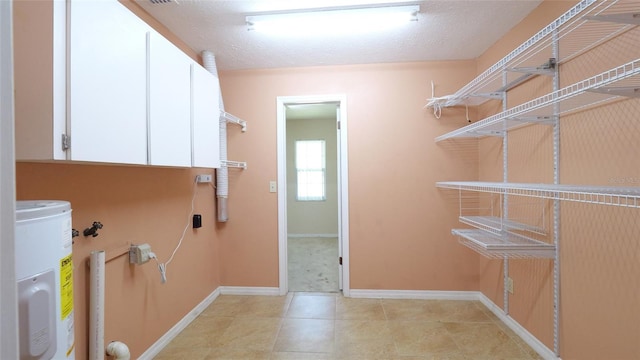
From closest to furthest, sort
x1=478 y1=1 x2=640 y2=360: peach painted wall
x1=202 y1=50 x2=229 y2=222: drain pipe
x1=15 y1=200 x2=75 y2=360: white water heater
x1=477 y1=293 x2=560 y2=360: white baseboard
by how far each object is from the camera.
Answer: x1=15 y1=200 x2=75 y2=360: white water heater → x1=478 y1=1 x2=640 y2=360: peach painted wall → x1=477 y1=293 x2=560 y2=360: white baseboard → x1=202 y1=50 x2=229 y2=222: drain pipe

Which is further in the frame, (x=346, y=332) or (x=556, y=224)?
(x=346, y=332)

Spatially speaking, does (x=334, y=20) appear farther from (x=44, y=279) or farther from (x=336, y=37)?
(x=44, y=279)

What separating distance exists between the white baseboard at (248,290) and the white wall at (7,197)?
2415 mm

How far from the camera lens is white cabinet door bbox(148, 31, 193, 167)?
4.67 ft

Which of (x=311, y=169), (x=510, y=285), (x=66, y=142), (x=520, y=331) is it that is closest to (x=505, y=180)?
(x=510, y=285)

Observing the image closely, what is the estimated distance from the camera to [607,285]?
1.36 meters

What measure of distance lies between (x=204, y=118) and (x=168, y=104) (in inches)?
16.5

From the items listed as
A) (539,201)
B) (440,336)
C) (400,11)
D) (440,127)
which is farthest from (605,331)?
(400,11)

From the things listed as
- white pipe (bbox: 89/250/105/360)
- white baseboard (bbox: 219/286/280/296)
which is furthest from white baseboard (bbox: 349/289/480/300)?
white pipe (bbox: 89/250/105/360)

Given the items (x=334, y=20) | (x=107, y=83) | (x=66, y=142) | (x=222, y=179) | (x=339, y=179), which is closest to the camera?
(x=66, y=142)

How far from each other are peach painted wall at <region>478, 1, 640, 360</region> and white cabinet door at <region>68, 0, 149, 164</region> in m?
2.34

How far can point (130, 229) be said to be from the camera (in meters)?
1.66

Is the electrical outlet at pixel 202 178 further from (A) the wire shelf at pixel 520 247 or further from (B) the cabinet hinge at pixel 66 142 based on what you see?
(A) the wire shelf at pixel 520 247

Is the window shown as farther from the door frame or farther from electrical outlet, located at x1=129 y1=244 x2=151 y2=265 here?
electrical outlet, located at x1=129 y1=244 x2=151 y2=265
